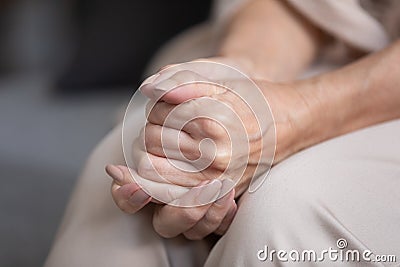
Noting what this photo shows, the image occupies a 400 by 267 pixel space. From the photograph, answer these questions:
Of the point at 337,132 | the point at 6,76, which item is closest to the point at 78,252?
the point at 337,132

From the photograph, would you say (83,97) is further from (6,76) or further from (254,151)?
(254,151)

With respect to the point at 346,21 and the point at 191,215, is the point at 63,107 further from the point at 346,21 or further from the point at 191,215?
the point at 191,215

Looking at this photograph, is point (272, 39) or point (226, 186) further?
point (272, 39)

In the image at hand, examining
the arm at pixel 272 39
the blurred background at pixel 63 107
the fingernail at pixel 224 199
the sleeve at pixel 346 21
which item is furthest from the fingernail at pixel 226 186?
the blurred background at pixel 63 107

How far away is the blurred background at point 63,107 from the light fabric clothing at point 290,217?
1.85ft

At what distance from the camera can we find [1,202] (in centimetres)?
137

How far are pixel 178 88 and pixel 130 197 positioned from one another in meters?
0.10

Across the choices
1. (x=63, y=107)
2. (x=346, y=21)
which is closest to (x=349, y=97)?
(x=346, y=21)

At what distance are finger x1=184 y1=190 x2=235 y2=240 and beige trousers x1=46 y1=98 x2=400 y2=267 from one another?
1 centimetres

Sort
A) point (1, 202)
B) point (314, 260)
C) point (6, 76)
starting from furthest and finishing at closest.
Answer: point (6, 76), point (1, 202), point (314, 260)

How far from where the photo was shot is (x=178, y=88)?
1.94ft

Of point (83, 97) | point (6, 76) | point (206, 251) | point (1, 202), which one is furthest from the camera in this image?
point (6, 76)

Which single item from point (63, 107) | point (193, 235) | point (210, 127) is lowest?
point (63, 107)

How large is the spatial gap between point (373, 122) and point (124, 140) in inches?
10.0
